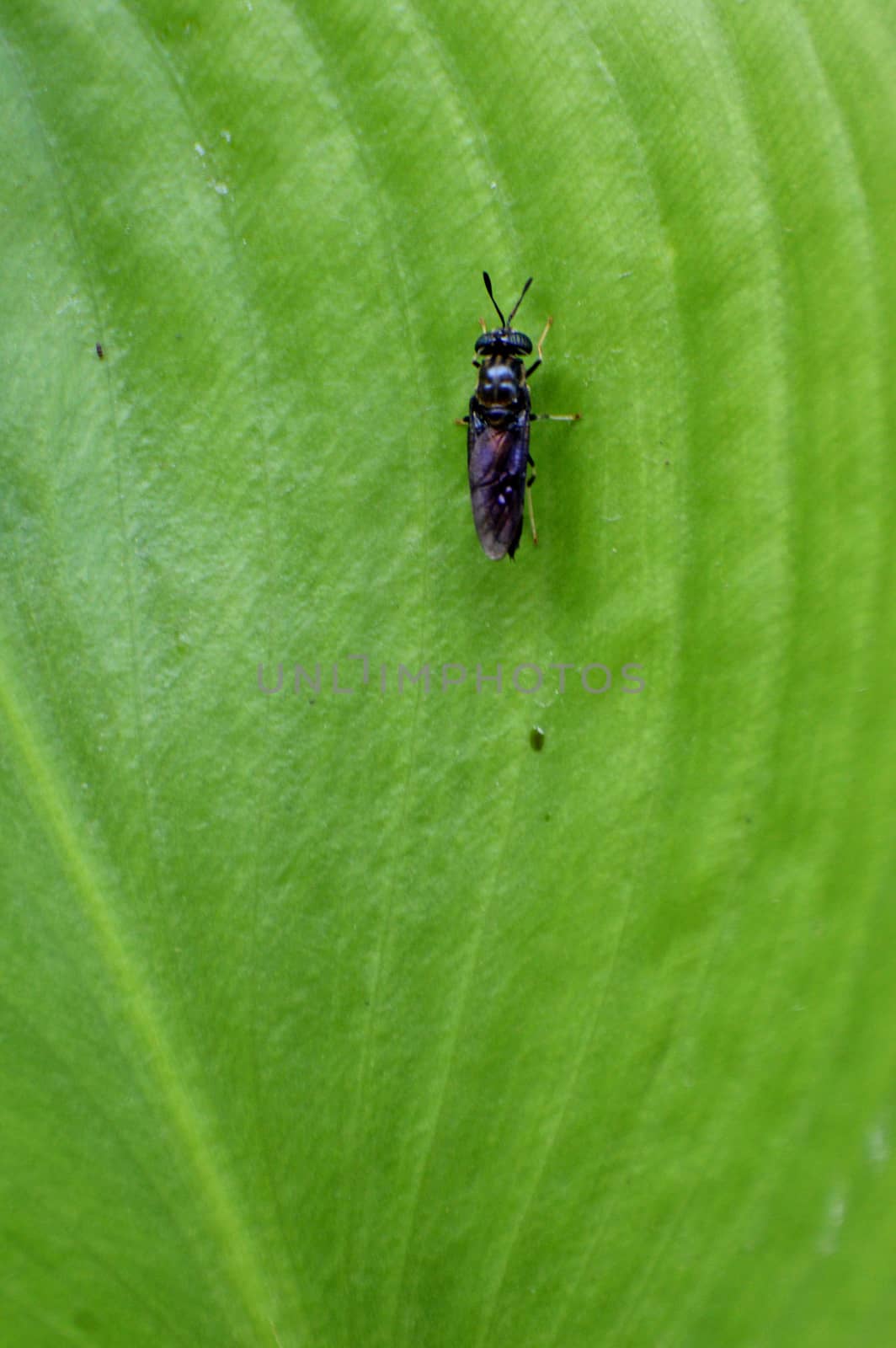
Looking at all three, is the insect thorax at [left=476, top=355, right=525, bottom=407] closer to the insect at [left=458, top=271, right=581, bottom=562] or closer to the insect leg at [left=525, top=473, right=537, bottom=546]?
the insect at [left=458, top=271, right=581, bottom=562]

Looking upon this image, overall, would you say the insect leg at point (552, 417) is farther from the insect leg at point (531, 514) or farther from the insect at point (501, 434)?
the insect leg at point (531, 514)

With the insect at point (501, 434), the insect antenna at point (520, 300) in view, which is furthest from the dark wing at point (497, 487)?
the insect antenna at point (520, 300)

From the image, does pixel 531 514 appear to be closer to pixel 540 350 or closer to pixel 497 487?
pixel 497 487

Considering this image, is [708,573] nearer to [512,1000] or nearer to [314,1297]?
[512,1000]

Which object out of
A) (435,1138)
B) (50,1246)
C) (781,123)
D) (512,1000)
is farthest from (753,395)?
(50,1246)

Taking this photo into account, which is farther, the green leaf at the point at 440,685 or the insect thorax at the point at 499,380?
the insect thorax at the point at 499,380

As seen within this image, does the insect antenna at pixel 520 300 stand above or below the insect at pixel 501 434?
above

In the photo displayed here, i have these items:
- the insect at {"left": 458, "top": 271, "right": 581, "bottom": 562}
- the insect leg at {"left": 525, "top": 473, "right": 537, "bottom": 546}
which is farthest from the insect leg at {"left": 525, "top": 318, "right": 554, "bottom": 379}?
the insect leg at {"left": 525, "top": 473, "right": 537, "bottom": 546}
